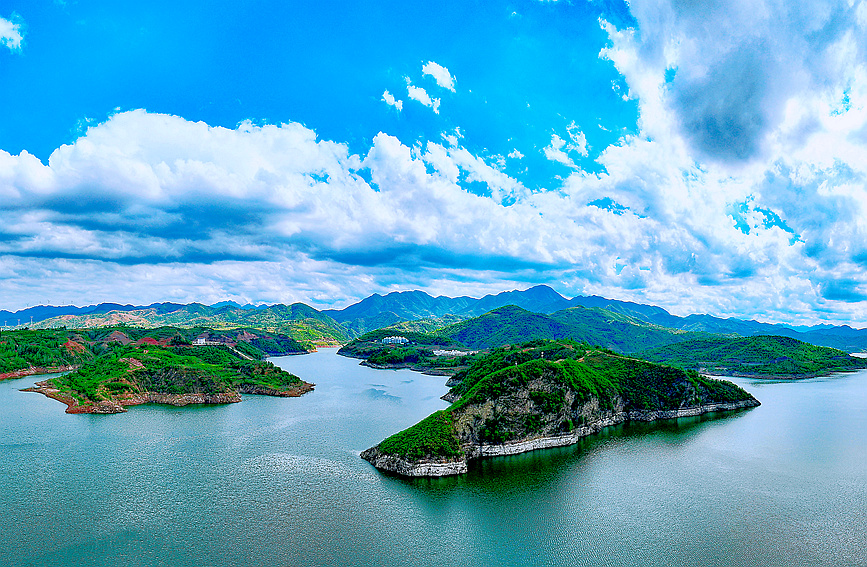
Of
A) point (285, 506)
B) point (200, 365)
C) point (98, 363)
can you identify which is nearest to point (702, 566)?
point (285, 506)

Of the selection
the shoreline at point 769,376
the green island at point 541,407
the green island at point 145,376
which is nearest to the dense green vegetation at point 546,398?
the green island at point 541,407

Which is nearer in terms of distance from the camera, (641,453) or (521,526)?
(521,526)

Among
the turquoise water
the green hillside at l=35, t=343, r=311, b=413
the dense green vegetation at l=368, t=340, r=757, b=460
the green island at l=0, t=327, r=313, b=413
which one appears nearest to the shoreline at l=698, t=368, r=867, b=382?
the dense green vegetation at l=368, t=340, r=757, b=460

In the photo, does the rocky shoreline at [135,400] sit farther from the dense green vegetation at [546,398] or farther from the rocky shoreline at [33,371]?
the dense green vegetation at [546,398]

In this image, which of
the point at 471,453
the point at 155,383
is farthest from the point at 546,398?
the point at 155,383

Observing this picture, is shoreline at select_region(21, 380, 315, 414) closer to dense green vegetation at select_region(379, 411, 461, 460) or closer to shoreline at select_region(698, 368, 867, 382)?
dense green vegetation at select_region(379, 411, 461, 460)

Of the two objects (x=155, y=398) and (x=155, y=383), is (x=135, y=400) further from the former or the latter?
(x=155, y=383)

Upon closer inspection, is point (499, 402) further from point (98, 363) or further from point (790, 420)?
point (98, 363)
